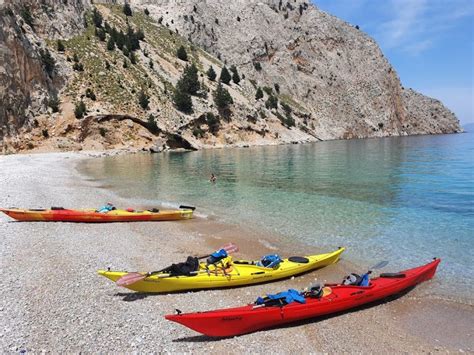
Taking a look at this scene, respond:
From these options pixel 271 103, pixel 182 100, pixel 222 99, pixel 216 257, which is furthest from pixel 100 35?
pixel 216 257

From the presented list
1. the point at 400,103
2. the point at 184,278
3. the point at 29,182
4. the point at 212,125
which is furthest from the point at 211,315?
the point at 400,103

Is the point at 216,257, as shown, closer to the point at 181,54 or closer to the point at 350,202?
the point at 350,202

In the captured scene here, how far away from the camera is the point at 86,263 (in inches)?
428

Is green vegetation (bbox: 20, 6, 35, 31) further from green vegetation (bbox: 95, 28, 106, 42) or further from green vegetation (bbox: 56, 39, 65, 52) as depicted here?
green vegetation (bbox: 95, 28, 106, 42)

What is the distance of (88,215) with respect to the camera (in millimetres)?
16250

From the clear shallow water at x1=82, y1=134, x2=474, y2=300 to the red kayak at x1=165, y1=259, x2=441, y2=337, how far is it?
1.79 metres

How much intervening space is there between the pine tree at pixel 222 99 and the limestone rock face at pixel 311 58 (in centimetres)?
2923

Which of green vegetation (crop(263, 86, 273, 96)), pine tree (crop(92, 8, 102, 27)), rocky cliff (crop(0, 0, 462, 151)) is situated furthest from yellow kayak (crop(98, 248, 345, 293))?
green vegetation (crop(263, 86, 273, 96))

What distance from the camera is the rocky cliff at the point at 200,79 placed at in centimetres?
5684

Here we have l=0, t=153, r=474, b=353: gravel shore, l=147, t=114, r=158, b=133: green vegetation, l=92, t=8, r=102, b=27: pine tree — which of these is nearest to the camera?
l=0, t=153, r=474, b=353: gravel shore

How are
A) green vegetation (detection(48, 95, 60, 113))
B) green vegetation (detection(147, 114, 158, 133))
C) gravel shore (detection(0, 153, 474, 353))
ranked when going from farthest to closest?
1. green vegetation (detection(147, 114, 158, 133))
2. green vegetation (detection(48, 95, 60, 113))
3. gravel shore (detection(0, 153, 474, 353))

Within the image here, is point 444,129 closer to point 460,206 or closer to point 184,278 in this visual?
point 460,206

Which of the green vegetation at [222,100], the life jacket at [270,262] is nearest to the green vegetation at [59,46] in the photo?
the green vegetation at [222,100]

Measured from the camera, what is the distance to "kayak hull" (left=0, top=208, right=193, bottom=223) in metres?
15.5
